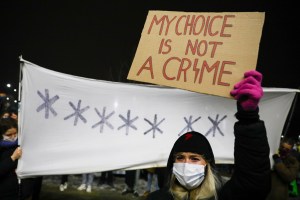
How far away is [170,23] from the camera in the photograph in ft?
9.12

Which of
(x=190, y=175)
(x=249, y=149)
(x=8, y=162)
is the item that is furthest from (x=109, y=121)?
(x=249, y=149)

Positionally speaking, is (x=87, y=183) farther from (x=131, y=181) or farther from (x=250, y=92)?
(x=250, y=92)

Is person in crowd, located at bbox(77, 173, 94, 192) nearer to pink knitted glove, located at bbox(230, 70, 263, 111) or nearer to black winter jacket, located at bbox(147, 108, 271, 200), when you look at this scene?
black winter jacket, located at bbox(147, 108, 271, 200)

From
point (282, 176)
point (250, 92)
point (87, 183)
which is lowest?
point (87, 183)

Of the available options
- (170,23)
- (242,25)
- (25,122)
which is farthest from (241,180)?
(25,122)

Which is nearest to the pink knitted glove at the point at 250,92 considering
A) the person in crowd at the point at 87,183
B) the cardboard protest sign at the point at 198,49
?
the cardboard protest sign at the point at 198,49

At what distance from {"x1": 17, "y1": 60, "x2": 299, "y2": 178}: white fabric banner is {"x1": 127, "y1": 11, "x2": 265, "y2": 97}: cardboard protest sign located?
196cm

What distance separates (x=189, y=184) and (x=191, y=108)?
2.42 metres

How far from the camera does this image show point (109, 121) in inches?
181

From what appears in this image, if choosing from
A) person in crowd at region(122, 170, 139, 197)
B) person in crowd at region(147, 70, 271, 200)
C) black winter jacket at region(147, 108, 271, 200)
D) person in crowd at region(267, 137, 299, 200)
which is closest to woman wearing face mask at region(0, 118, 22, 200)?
person in crowd at region(147, 70, 271, 200)

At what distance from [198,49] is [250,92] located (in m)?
0.96

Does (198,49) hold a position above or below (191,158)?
above

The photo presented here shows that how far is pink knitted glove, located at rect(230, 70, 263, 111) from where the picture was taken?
1741 millimetres

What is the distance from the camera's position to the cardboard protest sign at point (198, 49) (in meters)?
2.32
